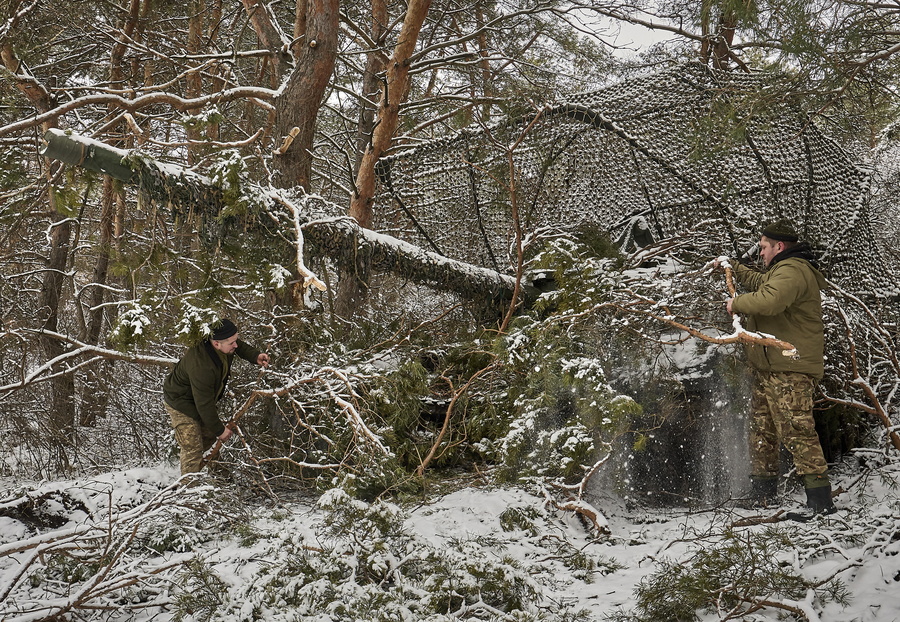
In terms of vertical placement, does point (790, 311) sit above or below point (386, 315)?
below

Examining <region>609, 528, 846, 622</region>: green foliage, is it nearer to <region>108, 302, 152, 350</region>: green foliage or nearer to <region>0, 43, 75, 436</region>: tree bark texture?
<region>108, 302, 152, 350</region>: green foliage

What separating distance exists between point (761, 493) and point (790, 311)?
4.43 feet

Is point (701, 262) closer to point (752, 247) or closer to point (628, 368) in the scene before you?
point (752, 247)

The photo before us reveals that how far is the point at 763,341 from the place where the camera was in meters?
3.63

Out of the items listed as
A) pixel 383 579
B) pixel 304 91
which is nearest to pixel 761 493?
pixel 383 579

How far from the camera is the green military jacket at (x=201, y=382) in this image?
482 cm

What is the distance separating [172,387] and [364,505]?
→ 209 cm

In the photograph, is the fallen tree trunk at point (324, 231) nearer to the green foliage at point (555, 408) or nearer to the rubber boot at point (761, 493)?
the green foliage at point (555, 408)

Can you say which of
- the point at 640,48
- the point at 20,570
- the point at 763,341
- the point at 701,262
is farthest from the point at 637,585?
the point at 640,48

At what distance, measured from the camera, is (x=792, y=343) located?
4297mm

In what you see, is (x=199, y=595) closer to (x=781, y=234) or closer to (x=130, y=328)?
(x=130, y=328)

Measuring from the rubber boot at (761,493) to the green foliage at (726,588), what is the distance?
1391mm

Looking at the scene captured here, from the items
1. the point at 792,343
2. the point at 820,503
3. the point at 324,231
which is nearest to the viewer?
the point at 820,503

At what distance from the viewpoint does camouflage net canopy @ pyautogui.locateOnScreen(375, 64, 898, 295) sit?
18.2 ft
